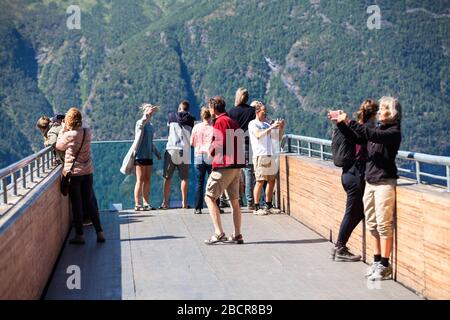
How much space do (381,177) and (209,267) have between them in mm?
2129

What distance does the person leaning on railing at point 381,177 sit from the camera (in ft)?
25.3

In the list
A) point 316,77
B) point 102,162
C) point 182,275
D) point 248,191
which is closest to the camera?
point 182,275

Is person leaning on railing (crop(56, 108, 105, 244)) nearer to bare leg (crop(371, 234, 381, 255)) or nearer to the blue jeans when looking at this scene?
the blue jeans

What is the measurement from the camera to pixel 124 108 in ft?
524

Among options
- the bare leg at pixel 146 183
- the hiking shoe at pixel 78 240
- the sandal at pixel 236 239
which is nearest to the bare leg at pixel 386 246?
the sandal at pixel 236 239

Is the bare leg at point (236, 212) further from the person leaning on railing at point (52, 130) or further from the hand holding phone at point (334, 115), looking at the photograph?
the person leaning on railing at point (52, 130)

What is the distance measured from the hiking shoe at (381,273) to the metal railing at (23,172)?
Result: 3.45m

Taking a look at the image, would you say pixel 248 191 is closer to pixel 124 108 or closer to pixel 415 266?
pixel 415 266

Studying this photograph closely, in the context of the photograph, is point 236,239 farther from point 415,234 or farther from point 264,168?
point 415,234

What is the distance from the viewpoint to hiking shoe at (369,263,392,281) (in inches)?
316

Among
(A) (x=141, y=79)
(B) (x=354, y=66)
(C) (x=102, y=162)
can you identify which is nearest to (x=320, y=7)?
(B) (x=354, y=66)

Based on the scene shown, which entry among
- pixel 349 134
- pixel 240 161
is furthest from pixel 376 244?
pixel 240 161
